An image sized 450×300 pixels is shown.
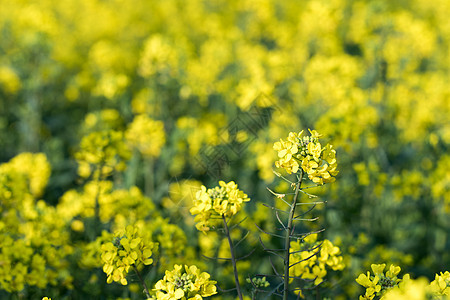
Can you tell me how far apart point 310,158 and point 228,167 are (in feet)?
6.45

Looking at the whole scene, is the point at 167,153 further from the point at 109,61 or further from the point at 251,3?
the point at 251,3

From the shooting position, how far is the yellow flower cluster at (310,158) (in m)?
1.61

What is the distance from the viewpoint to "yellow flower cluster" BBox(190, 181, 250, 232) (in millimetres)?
1719

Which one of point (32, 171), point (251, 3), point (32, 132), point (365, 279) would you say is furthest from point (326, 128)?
point (251, 3)

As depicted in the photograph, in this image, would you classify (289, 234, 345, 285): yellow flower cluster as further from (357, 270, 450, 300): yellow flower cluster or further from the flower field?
(357, 270, 450, 300): yellow flower cluster

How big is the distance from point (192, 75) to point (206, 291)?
4427 millimetres

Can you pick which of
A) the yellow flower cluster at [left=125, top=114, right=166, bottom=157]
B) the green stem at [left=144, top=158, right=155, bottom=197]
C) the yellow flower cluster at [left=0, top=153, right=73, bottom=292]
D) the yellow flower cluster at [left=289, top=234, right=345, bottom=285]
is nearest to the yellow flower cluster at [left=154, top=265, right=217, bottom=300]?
the yellow flower cluster at [left=289, top=234, right=345, bottom=285]

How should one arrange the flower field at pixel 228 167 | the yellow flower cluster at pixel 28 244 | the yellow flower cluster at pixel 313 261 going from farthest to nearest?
1. the yellow flower cluster at pixel 28 244
2. the yellow flower cluster at pixel 313 261
3. the flower field at pixel 228 167

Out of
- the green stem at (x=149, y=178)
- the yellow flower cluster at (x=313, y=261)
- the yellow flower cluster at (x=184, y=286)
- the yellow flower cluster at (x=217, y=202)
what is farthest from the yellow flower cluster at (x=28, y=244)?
the yellow flower cluster at (x=313, y=261)

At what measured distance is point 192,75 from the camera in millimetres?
5809

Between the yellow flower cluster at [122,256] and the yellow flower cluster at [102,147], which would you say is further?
the yellow flower cluster at [102,147]

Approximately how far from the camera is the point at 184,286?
1606mm

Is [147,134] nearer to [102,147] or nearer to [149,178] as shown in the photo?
[149,178]

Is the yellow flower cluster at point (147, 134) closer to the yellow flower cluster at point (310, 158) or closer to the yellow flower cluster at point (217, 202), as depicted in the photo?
the yellow flower cluster at point (217, 202)
